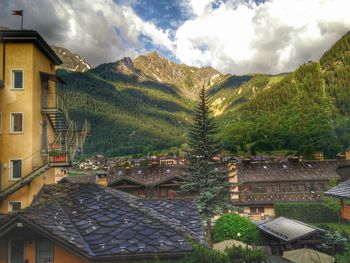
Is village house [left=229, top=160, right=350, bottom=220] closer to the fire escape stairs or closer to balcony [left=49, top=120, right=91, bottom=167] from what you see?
balcony [left=49, top=120, right=91, bottom=167]

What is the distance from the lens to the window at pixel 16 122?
18.0 metres

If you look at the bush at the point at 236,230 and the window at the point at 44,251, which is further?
the bush at the point at 236,230

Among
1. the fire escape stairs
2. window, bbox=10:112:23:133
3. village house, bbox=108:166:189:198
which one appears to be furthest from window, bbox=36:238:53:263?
village house, bbox=108:166:189:198

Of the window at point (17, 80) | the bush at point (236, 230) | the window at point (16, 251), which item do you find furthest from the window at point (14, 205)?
the bush at point (236, 230)

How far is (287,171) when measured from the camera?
55.2 metres

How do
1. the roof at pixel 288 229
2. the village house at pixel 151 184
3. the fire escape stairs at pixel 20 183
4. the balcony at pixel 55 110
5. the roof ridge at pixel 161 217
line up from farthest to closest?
the village house at pixel 151 184 → the roof at pixel 288 229 → the balcony at pixel 55 110 → the fire escape stairs at pixel 20 183 → the roof ridge at pixel 161 217

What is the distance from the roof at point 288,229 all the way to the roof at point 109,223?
16.7 m

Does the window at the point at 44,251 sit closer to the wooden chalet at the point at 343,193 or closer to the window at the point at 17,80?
the window at the point at 17,80

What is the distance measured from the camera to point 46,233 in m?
12.0

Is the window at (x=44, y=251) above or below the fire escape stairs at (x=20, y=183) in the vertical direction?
below

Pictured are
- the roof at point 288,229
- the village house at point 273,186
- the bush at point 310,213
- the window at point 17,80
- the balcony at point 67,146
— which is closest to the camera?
the window at point 17,80

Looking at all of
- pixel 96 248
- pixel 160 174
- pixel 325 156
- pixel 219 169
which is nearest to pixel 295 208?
pixel 219 169

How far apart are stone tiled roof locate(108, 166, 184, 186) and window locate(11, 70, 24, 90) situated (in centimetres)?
3246

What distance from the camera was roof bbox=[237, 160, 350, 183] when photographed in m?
53.5
